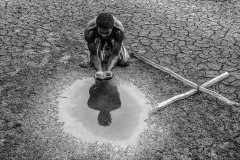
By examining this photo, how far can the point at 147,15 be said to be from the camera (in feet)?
23.6

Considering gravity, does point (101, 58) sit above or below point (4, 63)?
above

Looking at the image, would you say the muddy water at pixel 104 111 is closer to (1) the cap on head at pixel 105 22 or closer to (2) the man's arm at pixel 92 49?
(2) the man's arm at pixel 92 49

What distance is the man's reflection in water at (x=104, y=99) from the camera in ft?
13.3

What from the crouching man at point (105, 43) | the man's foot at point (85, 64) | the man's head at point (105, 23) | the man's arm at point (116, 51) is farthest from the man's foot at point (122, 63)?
the man's head at point (105, 23)

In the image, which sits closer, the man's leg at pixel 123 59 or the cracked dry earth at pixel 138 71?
the cracked dry earth at pixel 138 71

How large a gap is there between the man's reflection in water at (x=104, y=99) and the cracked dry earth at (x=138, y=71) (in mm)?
384

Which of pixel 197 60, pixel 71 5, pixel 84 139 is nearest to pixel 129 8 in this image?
pixel 71 5

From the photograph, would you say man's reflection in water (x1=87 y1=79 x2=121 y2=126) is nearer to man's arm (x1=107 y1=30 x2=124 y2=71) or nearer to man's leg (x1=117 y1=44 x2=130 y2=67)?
man's arm (x1=107 y1=30 x2=124 y2=71)

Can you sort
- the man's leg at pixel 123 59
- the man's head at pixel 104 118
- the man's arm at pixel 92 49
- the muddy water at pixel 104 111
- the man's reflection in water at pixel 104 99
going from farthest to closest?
the man's leg at pixel 123 59
the man's arm at pixel 92 49
the man's reflection in water at pixel 104 99
the man's head at pixel 104 118
the muddy water at pixel 104 111

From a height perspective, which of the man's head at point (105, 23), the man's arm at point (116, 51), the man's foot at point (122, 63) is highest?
the man's head at point (105, 23)

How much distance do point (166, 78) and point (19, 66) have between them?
8.66 feet

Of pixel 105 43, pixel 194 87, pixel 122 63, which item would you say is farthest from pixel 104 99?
pixel 194 87

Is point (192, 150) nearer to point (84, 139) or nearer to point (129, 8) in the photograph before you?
point (84, 139)

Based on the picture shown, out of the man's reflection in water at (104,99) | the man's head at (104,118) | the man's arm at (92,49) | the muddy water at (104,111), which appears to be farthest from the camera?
the man's arm at (92,49)
